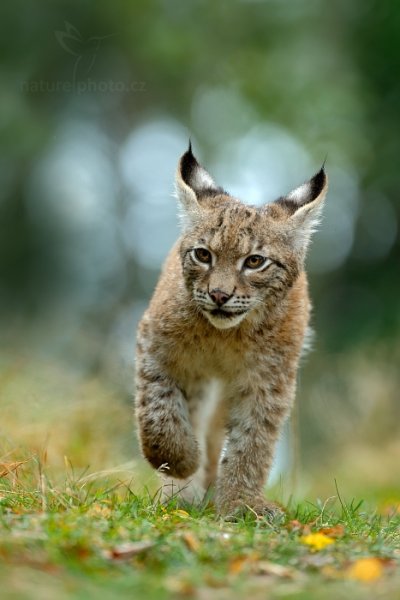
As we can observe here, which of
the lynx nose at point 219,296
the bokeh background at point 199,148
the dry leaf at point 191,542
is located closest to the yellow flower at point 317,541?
the dry leaf at point 191,542

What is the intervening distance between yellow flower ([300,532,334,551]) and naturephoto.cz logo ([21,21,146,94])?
795 inches

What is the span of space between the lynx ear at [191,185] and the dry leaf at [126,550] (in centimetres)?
316

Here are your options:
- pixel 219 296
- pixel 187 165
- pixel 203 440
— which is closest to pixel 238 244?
pixel 219 296

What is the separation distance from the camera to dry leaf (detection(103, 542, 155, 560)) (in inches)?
188

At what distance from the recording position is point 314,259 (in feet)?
74.0

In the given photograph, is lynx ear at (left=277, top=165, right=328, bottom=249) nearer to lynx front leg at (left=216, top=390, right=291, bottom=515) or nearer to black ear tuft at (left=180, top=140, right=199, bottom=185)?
black ear tuft at (left=180, top=140, right=199, bottom=185)

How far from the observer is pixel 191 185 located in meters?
7.84

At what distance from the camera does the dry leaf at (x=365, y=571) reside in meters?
4.66

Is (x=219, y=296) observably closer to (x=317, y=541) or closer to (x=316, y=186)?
(x=316, y=186)

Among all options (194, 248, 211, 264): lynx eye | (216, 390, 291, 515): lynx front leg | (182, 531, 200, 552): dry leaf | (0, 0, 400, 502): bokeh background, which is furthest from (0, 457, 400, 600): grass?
(0, 0, 400, 502): bokeh background

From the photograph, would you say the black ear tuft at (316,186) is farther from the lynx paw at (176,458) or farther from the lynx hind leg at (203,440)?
the lynx paw at (176,458)

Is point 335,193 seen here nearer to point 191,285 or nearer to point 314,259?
point 314,259

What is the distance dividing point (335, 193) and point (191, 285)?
16.3 m

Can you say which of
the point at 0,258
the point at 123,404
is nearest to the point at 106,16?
the point at 0,258
